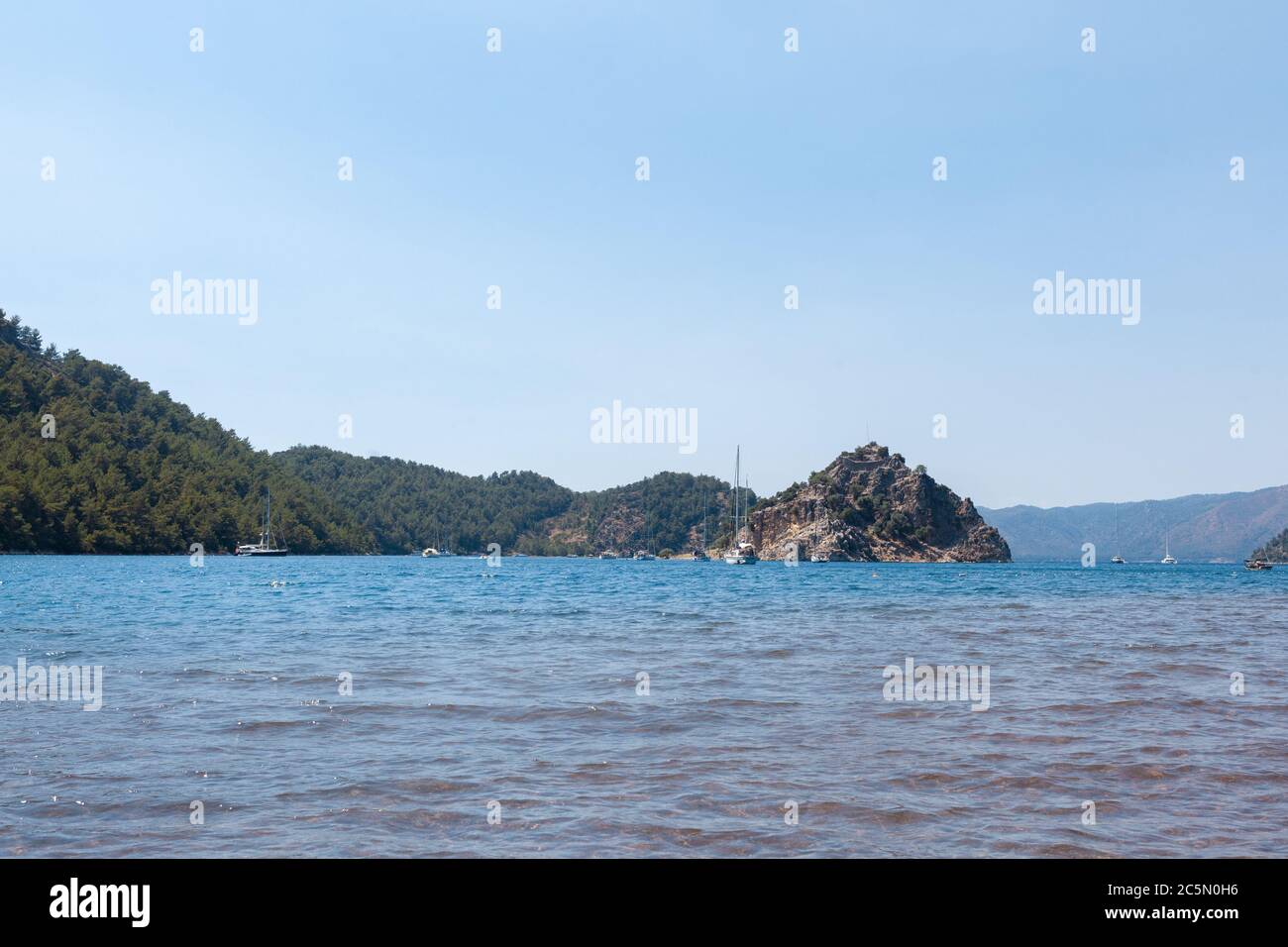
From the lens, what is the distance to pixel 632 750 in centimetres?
1326

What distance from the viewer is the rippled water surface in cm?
938

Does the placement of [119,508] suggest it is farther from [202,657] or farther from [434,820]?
[434,820]

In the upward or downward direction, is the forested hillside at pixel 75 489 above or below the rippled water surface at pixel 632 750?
above

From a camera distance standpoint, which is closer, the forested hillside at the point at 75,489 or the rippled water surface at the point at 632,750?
the rippled water surface at the point at 632,750

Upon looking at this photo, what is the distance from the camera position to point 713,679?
20672mm

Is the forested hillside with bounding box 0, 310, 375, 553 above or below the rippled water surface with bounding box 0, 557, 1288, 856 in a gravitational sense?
above

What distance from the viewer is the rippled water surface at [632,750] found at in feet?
30.8

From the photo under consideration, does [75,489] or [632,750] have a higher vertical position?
[75,489]

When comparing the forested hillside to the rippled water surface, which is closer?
the rippled water surface

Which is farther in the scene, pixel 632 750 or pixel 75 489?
pixel 75 489
